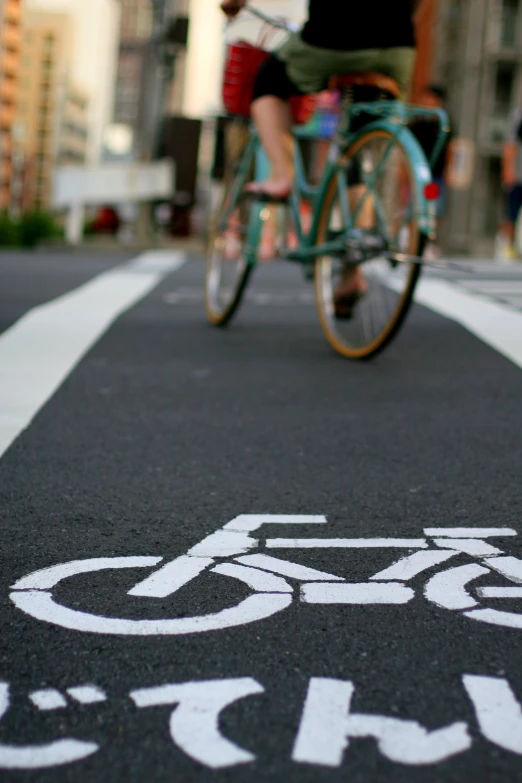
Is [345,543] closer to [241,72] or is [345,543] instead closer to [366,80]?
[366,80]

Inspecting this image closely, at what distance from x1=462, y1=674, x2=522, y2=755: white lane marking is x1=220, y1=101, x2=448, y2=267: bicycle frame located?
2943 millimetres

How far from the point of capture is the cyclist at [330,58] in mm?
4977

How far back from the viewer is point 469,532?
2605 millimetres

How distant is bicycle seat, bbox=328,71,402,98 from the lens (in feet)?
17.0

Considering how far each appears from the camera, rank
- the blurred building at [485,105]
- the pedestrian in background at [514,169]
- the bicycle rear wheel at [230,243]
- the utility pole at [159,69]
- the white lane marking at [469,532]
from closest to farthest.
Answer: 1. the white lane marking at [469,532]
2. the bicycle rear wheel at [230,243]
3. the pedestrian in background at [514,169]
4. the utility pole at [159,69]
5. the blurred building at [485,105]

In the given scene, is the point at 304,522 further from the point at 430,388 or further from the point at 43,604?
the point at 430,388

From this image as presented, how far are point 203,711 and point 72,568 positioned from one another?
707 millimetres

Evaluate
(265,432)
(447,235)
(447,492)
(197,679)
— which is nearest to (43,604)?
(197,679)

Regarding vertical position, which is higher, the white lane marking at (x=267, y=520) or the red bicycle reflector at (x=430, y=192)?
the red bicycle reflector at (x=430, y=192)

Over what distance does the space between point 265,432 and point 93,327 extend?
2409 millimetres

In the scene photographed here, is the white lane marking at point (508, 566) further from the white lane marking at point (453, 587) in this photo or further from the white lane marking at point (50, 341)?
the white lane marking at point (50, 341)

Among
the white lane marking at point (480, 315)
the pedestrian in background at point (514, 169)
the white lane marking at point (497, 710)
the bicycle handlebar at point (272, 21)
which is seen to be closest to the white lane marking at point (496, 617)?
the white lane marking at point (497, 710)

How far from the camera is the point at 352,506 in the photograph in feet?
9.25

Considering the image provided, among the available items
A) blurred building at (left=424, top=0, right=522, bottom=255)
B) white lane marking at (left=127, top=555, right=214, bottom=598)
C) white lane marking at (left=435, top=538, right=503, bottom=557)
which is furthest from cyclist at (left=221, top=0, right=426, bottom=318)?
blurred building at (left=424, top=0, right=522, bottom=255)
